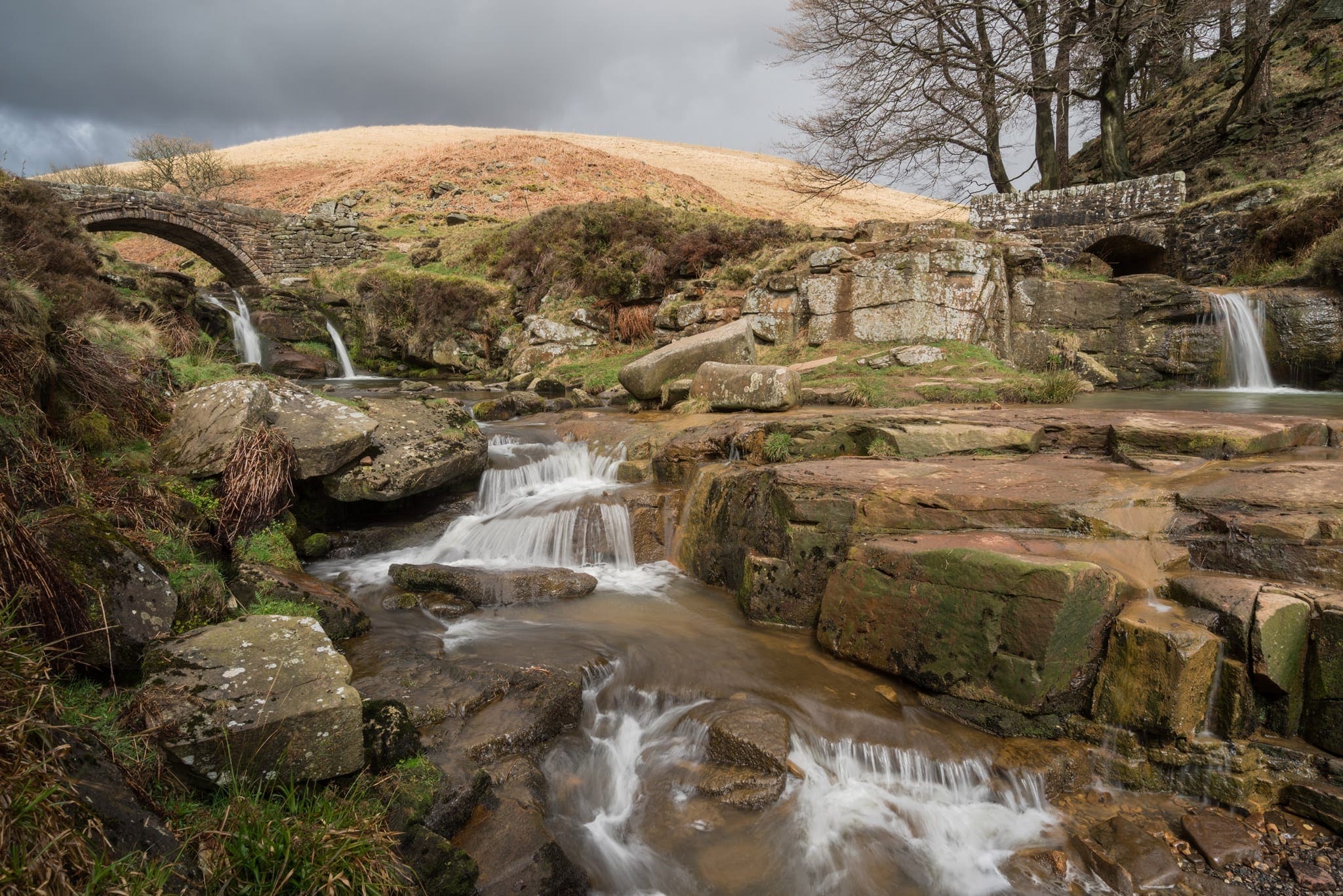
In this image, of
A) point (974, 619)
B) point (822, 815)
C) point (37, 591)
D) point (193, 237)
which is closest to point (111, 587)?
point (37, 591)

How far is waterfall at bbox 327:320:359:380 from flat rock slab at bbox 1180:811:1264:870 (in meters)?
17.7

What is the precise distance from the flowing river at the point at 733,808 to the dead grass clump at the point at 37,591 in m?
1.76

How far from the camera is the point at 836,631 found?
4.53 metres

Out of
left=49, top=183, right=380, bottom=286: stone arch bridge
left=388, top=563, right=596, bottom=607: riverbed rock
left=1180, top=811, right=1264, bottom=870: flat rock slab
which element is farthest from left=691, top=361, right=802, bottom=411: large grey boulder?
left=49, top=183, right=380, bottom=286: stone arch bridge

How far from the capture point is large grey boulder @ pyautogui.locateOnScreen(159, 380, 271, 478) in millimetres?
5387

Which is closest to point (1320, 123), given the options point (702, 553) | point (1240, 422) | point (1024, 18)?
point (1024, 18)

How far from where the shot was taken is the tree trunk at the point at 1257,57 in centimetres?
1402

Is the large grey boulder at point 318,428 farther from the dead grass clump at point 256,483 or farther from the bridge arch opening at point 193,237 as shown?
the bridge arch opening at point 193,237

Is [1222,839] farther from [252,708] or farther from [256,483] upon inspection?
[256,483]

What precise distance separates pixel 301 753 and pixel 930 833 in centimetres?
310

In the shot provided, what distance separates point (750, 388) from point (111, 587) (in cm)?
715

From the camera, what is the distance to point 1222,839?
2.98m

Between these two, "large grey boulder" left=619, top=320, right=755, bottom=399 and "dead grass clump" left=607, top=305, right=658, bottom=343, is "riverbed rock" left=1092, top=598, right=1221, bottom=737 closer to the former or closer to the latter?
"large grey boulder" left=619, top=320, right=755, bottom=399

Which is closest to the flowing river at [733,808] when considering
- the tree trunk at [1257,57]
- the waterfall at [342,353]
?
the waterfall at [342,353]
